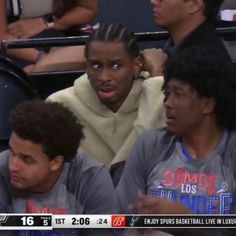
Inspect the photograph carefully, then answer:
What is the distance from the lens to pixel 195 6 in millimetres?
4059

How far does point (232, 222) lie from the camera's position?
3.19 metres

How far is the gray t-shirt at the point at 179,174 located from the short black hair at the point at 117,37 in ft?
1.71

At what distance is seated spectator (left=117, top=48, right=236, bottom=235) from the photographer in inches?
130

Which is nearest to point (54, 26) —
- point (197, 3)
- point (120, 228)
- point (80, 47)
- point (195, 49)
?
point (80, 47)

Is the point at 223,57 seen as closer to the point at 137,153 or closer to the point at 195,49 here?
the point at 195,49

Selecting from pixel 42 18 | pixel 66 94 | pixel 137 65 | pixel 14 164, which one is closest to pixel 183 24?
pixel 137 65

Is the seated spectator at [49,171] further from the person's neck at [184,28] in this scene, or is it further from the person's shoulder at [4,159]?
the person's neck at [184,28]

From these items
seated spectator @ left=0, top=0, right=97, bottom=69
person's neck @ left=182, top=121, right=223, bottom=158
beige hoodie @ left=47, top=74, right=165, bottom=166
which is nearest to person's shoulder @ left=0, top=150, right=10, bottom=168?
beige hoodie @ left=47, top=74, right=165, bottom=166

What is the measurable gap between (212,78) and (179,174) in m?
0.36

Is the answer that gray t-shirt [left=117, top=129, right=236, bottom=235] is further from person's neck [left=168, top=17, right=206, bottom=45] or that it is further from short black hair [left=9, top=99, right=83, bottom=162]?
person's neck [left=168, top=17, right=206, bottom=45]

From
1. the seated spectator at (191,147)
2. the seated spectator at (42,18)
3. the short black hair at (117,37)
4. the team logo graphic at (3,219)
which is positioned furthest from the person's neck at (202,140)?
the seated spectator at (42,18)

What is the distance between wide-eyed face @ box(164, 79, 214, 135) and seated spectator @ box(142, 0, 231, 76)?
565 millimetres

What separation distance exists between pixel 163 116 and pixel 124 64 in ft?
0.86

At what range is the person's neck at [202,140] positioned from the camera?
340 cm
